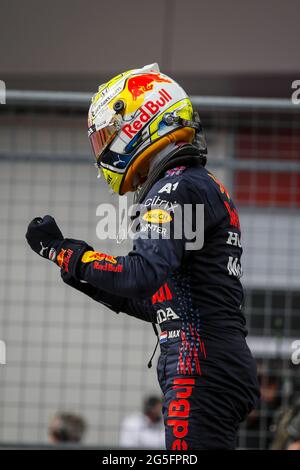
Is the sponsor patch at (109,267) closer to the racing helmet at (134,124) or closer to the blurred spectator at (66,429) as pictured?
the racing helmet at (134,124)

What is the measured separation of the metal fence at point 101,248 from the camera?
21.1 ft

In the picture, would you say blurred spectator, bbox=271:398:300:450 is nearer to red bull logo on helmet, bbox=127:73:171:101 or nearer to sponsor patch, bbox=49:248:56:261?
sponsor patch, bbox=49:248:56:261

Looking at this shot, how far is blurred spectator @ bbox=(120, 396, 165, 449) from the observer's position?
6.64m

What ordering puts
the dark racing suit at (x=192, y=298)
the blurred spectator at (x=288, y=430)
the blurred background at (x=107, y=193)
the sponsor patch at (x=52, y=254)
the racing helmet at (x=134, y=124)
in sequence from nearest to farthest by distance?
the dark racing suit at (x=192, y=298) < the sponsor patch at (x=52, y=254) < the racing helmet at (x=134, y=124) < the blurred spectator at (x=288, y=430) < the blurred background at (x=107, y=193)

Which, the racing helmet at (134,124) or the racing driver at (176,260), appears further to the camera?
the racing helmet at (134,124)

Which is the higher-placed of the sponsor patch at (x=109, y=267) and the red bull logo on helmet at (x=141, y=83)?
the red bull logo on helmet at (x=141, y=83)

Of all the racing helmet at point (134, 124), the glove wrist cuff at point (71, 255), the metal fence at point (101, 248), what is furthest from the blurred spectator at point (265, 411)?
the glove wrist cuff at point (71, 255)

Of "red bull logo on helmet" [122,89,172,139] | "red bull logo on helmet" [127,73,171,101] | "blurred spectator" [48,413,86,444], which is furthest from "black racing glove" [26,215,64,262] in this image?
"blurred spectator" [48,413,86,444]

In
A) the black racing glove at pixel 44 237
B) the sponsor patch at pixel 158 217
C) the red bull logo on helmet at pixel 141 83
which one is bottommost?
the black racing glove at pixel 44 237

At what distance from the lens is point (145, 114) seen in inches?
131

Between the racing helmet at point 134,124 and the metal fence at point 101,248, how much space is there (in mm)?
2092

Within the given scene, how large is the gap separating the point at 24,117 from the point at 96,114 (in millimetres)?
4195

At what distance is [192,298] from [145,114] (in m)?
0.74

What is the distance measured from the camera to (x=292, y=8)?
27.1 ft
